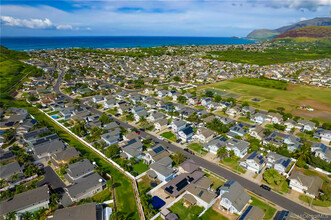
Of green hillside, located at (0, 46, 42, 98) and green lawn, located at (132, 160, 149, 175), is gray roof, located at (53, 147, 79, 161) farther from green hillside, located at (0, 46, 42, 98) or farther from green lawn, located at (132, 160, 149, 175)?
green hillside, located at (0, 46, 42, 98)

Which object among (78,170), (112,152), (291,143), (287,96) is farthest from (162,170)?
(287,96)

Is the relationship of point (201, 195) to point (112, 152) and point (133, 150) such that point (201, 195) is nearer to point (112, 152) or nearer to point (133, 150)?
point (133, 150)

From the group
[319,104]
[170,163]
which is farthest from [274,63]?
[170,163]

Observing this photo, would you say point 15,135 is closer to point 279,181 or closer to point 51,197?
point 51,197

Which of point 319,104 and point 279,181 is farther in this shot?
point 319,104

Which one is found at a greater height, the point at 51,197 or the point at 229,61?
the point at 229,61

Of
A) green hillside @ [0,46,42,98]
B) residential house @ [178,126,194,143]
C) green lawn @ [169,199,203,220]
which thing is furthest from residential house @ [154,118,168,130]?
green hillside @ [0,46,42,98]
